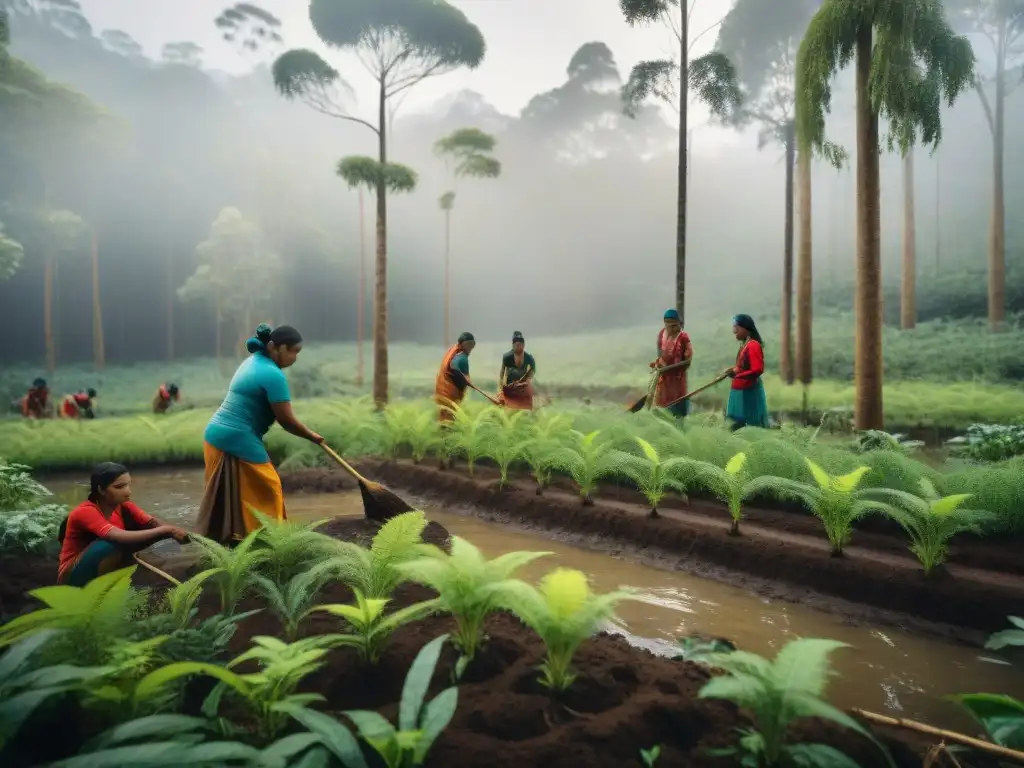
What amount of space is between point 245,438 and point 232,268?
26.1 metres

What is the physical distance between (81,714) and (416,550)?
5.10 ft

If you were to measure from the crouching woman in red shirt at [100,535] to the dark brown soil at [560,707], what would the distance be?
0.80 meters

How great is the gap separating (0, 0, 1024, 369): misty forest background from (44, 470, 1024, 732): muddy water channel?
20.6 meters

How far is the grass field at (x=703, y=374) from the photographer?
12974 mm

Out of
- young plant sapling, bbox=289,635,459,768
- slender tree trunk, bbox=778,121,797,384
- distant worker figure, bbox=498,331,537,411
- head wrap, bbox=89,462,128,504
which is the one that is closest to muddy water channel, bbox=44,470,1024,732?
young plant sapling, bbox=289,635,459,768

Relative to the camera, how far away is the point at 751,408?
24.8ft

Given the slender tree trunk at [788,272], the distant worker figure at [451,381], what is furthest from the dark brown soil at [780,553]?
the slender tree trunk at [788,272]

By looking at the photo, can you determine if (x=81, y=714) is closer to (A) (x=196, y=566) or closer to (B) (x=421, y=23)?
(A) (x=196, y=566)

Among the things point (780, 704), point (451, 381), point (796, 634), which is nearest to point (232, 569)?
point (780, 704)

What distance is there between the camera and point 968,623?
407 centimetres

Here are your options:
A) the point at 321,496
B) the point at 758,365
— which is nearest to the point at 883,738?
the point at 758,365

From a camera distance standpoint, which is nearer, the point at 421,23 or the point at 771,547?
the point at 771,547

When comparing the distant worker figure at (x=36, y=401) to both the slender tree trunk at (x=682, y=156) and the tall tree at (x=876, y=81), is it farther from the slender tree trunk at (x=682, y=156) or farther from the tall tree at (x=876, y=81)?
the tall tree at (x=876, y=81)

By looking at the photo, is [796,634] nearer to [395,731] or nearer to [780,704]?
[780,704]
